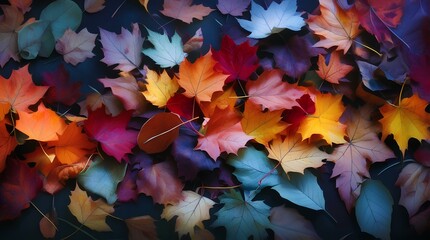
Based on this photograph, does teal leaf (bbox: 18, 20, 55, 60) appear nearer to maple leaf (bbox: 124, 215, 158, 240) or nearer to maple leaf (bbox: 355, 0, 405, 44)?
maple leaf (bbox: 124, 215, 158, 240)

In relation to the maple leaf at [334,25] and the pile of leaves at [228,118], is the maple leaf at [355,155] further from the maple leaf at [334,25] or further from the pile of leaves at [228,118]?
the maple leaf at [334,25]

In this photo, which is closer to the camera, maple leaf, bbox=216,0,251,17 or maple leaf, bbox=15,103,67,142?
maple leaf, bbox=15,103,67,142

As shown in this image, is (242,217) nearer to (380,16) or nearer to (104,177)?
(104,177)

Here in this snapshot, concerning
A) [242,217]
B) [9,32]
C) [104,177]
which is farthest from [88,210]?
[9,32]

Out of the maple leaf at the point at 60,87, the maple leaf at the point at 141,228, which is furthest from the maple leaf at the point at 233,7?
the maple leaf at the point at 141,228

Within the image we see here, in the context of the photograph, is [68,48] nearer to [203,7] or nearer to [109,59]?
[109,59]

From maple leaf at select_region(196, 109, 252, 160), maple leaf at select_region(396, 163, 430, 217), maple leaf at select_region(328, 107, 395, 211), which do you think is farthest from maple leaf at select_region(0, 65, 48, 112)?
maple leaf at select_region(396, 163, 430, 217)
